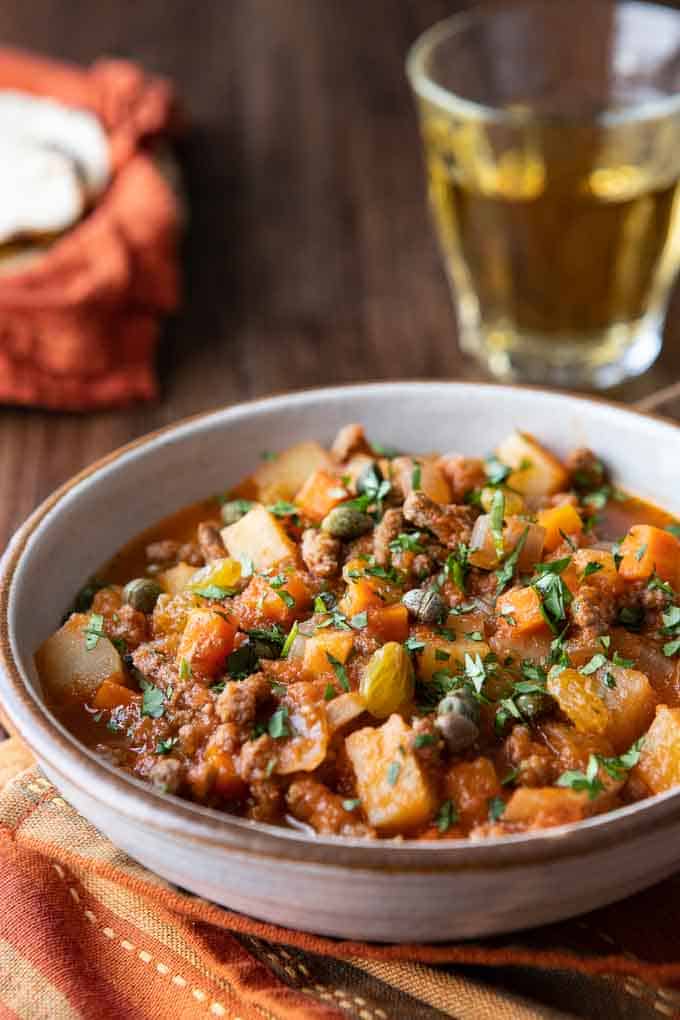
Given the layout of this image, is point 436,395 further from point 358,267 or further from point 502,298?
point 358,267

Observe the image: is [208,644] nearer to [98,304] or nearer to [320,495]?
[320,495]

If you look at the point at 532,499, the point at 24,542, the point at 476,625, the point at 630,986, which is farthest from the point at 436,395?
the point at 630,986

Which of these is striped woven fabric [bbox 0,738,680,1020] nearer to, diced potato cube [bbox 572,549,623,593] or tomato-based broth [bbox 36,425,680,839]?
tomato-based broth [bbox 36,425,680,839]

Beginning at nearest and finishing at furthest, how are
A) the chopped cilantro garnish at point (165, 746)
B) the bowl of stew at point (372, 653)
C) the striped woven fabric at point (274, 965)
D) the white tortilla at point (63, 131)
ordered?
the bowl of stew at point (372, 653)
the striped woven fabric at point (274, 965)
the chopped cilantro garnish at point (165, 746)
the white tortilla at point (63, 131)

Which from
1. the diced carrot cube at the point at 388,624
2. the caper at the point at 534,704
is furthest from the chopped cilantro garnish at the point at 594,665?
the diced carrot cube at the point at 388,624

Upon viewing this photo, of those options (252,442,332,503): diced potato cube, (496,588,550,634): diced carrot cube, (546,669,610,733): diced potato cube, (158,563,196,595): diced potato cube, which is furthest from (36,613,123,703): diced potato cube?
(546,669,610,733): diced potato cube

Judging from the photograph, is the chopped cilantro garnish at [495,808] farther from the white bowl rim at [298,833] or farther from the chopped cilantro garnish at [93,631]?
the chopped cilantro garnish at [93,631]
